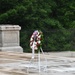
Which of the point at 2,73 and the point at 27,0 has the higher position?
the point at 27,0

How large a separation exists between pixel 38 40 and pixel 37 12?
17928 mm

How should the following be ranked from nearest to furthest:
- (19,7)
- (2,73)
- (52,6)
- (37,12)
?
(2,73)
(19,7)
(37,12)
(52,6)

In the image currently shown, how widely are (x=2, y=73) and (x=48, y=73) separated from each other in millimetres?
1541

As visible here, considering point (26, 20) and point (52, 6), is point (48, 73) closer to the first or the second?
point (26, 20)

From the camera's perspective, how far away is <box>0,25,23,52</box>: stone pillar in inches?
834

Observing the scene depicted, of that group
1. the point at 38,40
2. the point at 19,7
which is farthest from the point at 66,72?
the point at 19,7

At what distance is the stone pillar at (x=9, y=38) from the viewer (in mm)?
21188

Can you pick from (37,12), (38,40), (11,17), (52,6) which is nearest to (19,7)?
(11,17)

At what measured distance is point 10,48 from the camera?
21.3 meters

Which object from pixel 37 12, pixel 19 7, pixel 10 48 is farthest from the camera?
pixel 37 12

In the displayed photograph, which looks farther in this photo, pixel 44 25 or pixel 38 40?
pixel 44 25

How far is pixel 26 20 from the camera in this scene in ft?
93.0

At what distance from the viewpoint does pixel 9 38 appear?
21.3m

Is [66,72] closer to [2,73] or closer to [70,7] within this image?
[2,73]
